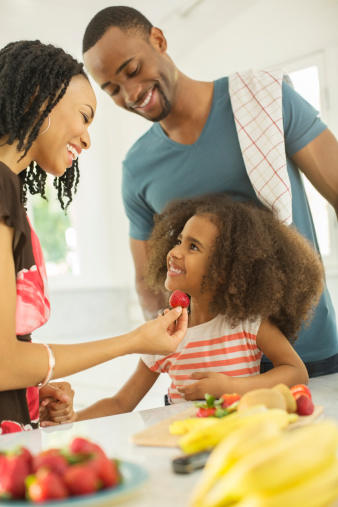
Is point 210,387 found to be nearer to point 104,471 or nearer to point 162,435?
point 162,435

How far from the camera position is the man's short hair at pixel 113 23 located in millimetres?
1712

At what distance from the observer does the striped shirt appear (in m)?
1.49

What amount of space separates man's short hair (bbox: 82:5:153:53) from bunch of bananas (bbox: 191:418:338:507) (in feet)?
4.65

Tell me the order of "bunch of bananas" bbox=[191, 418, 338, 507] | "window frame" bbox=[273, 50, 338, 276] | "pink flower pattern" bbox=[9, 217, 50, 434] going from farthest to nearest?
"window frame" bbox=[273, 50, 338, 276]
"pink flower pattern" bbox=[9, 217, 50, 434]
"bunch of bananas" bbox=[191, 418, 338, 507]

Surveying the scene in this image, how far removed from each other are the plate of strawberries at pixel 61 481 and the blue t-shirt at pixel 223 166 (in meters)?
1.09

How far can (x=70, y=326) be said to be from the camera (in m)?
4.95

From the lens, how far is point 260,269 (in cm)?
156

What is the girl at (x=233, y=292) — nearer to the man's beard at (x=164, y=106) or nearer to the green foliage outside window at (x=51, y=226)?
the man's beard at (x=164, y=106)

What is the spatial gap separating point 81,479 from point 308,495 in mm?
221

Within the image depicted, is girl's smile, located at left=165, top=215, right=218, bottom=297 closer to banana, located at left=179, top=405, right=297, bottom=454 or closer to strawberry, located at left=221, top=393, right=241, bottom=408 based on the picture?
strawberry, located at left=221, top=393, right=241, bottom=408

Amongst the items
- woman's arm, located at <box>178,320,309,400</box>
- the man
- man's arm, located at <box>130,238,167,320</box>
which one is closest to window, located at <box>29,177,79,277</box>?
man's arm, located at <box>130,238,167,320</box>

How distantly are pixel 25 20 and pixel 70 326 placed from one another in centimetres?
248

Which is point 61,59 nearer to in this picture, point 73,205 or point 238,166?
point 238,166

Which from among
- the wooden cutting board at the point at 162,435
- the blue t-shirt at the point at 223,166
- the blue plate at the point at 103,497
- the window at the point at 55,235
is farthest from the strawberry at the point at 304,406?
the window at the point at 55,235
